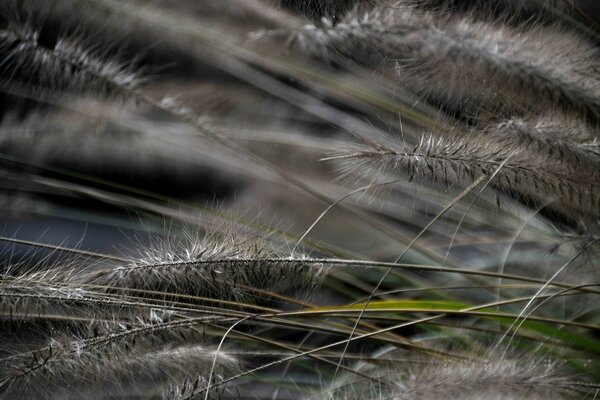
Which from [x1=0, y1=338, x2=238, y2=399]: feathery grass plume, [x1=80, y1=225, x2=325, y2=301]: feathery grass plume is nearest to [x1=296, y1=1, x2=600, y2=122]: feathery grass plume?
[x1=80, y1=225, x2=325, y2=301]: feathery grass plume

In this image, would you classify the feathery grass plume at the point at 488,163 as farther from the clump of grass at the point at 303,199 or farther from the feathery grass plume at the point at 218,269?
the feathery grass plume at the point at 218,269

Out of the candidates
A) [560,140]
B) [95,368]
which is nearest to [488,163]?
[560,140]

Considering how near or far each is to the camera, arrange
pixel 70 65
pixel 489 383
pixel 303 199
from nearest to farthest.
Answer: pixel 489 383
pixel 70 65
pixel 303 199

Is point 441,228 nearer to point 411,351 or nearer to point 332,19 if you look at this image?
point 411,351

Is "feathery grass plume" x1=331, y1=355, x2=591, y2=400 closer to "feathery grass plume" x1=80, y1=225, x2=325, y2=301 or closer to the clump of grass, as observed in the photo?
the clump of grass

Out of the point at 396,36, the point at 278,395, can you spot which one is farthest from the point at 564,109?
the point at 278,395

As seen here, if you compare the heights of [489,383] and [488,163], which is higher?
[488,163]

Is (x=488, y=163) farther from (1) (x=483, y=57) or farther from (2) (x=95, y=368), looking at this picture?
(2) (x=95, y=368)
